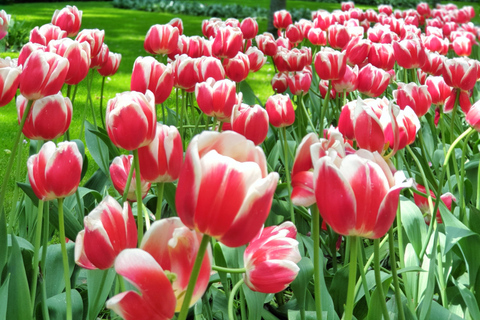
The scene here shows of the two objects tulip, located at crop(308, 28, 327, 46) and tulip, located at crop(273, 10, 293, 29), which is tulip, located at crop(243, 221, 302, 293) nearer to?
tulip, located at crop(308, 28, 327, 46)

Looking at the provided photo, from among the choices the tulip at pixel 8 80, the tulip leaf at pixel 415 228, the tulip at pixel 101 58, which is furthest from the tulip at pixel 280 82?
the tulip at pixel 8 80

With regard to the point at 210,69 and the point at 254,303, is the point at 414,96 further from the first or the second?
the point at 254,303

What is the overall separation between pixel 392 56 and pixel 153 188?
118 centimetres

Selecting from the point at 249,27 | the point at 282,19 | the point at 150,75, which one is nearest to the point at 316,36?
the point at 249,27

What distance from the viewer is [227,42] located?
207 cm

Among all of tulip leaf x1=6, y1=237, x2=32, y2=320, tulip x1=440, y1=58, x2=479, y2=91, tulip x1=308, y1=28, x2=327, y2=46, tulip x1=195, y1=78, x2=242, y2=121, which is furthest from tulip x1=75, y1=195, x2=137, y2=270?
tulip x1=308, y1=28, x2=327, y2=46

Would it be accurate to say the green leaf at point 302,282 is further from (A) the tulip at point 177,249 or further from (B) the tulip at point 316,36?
(B) the tulip at point 316,36

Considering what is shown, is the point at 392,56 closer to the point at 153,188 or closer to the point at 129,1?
the point at 153,188

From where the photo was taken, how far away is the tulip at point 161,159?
0.88 metres

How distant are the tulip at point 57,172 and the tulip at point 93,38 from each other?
30.3 inches

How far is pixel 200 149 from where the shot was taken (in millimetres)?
586

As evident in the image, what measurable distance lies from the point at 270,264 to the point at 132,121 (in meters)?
0.32

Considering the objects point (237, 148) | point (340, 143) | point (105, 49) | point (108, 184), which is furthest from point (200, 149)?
point (108, 184)

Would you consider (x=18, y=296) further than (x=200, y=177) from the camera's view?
Yes
